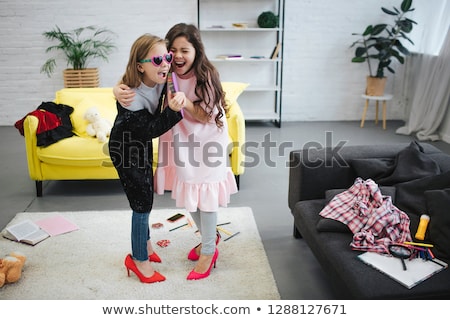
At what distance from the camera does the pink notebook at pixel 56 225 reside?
2.79 meters

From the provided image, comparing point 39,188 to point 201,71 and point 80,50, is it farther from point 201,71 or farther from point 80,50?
point 80,50

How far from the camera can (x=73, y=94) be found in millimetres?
3770

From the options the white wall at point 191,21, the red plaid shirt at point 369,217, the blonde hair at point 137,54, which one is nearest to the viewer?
the blonde hair at point 137,54

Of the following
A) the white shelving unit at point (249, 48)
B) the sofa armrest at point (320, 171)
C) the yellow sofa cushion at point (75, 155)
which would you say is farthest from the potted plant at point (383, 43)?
the yellow sofa cushion at point (75, 155)

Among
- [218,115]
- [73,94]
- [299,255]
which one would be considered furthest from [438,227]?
[73,94]

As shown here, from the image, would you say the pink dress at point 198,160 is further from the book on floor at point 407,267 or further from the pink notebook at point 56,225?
the pink notebook at point 56,225

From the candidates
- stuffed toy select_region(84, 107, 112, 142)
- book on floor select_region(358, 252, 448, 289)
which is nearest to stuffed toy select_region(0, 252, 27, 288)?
stuffed toy select_region(84, 107, 112, 142)

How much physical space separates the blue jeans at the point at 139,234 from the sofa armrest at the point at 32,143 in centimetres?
148

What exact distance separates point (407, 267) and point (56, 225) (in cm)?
209

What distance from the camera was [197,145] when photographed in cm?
207

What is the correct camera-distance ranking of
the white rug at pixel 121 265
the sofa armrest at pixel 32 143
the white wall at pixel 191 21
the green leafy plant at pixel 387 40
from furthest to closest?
1. the white wall at pixel 191 21
2. the green leafy plant at pixel 387 40
3. the sofa armrest at pixel 32 143
4. the white rug at pixel 121 265

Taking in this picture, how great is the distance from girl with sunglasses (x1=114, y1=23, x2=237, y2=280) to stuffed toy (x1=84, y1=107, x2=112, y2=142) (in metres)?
1.24

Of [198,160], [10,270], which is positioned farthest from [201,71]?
[10,270]

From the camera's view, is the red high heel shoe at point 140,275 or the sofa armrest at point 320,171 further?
the sofa armrest at point 320,171
